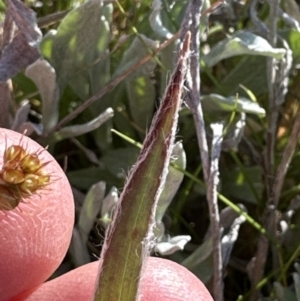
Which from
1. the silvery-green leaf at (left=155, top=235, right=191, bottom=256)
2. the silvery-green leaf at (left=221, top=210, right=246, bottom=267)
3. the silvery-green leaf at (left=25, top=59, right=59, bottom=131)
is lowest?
the silvery-green leaf at (left=221, top=210, right=246, bottom=267)

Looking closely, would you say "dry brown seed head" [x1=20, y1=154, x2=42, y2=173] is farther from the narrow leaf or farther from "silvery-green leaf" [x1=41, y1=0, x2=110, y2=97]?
"silvery-green leaf" [x1=41, y1=0, x2=110, y2=97]

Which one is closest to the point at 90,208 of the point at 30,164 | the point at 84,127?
the point at 84,127

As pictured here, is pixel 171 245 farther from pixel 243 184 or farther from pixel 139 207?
pixel 139 207

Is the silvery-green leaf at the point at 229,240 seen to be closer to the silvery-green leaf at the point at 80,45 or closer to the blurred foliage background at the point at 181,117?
the blurred foliage background at the point at 181,117

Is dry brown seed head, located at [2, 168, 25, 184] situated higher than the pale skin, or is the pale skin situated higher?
dry brown seed head, located at [2, 168, 25, 184]

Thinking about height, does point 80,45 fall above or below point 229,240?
above

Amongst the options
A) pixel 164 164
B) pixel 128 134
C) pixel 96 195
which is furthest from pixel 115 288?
pixel 128 134

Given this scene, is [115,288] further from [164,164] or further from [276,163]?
[276,163]

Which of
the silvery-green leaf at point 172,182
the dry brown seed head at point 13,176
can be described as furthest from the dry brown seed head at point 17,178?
the silvery-green leaf at point 172,182

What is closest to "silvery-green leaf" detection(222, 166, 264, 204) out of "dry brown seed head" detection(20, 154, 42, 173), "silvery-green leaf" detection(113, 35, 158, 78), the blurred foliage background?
the blurred foliage background
